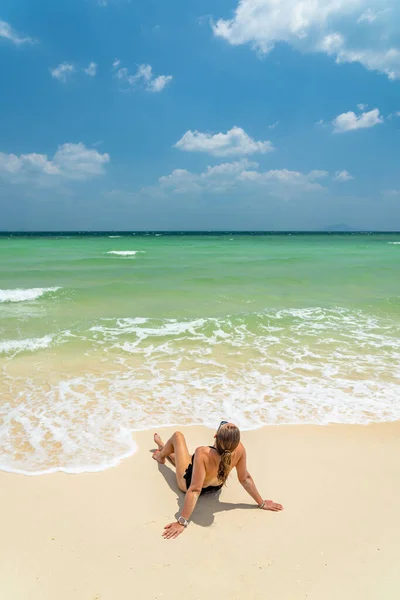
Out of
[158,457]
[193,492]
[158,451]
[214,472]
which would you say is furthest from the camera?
[158,451]

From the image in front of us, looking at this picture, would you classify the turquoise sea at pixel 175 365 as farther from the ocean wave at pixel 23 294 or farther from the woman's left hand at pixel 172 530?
the woman's left hand at pixel 172 530

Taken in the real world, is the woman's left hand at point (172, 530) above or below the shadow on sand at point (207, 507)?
above

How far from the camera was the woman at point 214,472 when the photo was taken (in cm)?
350

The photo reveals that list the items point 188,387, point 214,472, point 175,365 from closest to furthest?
point 214,472
point 188,387
point 175,365

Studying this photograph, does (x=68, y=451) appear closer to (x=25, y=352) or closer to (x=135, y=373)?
(x=135, y=373)

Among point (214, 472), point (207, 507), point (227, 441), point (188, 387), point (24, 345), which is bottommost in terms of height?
point (207, 507)

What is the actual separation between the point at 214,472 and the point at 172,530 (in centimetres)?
62

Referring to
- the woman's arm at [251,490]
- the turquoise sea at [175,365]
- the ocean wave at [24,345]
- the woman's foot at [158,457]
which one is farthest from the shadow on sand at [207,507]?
the ocean wave at [24,345]

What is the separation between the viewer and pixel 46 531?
3.45 metres

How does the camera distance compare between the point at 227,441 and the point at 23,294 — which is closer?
the point at 227,441

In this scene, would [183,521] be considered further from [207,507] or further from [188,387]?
[188,387]

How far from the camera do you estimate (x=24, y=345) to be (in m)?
9.01

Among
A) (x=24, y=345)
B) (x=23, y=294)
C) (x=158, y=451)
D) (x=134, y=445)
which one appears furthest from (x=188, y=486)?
(x=23, y=294)

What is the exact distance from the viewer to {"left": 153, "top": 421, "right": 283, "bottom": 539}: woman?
3504 mm
